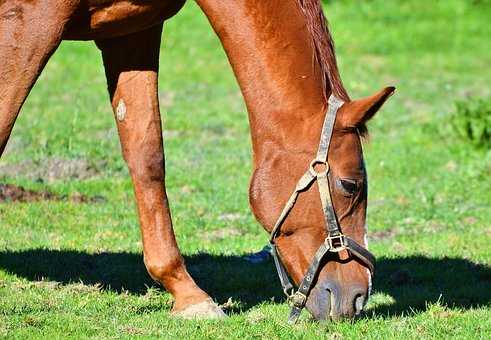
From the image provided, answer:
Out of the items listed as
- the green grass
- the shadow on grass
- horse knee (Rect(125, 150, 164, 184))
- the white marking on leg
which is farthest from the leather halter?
the white marking on leg

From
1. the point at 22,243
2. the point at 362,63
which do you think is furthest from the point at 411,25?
the point at 22,243

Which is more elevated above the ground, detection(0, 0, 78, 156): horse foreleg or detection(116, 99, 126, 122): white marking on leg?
detection(0, 0, 78, 156): horse foreleg

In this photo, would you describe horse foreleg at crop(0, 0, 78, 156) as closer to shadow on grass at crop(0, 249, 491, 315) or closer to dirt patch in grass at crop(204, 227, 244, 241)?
shadow on grass at crop(0, 249, 491, 315)

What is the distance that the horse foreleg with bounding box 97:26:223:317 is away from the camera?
229 inches

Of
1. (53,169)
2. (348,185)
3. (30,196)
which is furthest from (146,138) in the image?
(53,169)

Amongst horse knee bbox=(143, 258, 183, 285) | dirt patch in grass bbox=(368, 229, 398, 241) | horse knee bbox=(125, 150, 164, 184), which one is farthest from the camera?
dirt patch in grass bbox=(368, 229, 398, 241)

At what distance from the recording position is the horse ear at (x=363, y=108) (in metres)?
4.71

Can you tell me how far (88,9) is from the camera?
5145mm

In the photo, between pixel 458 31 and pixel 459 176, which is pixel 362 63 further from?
pixel 459 176

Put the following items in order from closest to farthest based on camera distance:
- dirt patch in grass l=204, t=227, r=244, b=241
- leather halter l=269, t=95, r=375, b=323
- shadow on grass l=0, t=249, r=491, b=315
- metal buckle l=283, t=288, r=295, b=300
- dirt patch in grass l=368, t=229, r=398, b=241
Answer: leather halter l=269, t=95, r=375, b=323, metal buckle l=283, t=288, r=295, b=300, shadow on grass l=0, t=249, r=491, b=315, dirt patch in grass l=204, t=227, r=244, b=241, dirt patch in grass l=368, t=229, r=398, b=241

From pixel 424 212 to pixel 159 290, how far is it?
3.26 metres

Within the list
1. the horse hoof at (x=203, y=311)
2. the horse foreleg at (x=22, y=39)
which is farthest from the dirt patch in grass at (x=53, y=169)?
the horse foreleg at (x=22, y=39)

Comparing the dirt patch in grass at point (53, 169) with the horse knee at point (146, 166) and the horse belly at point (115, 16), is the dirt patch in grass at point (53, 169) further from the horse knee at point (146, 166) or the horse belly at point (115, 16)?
the horse belly at point (115, 16)

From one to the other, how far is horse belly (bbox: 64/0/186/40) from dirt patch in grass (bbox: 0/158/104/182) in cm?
415
